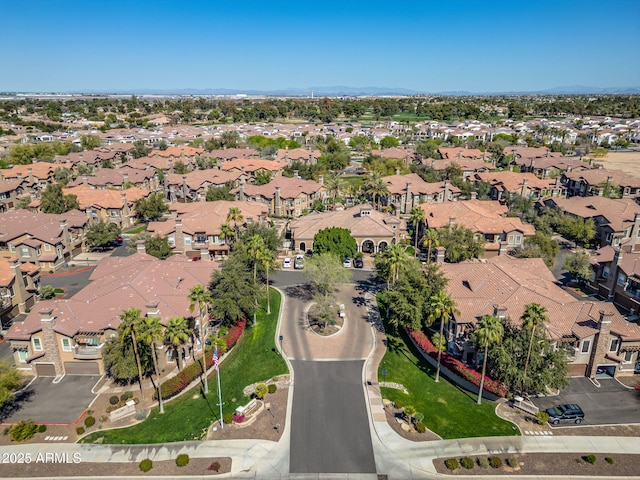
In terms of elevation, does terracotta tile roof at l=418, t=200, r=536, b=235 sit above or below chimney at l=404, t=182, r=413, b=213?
above

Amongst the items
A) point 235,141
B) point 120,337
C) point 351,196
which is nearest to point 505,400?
point 120,337

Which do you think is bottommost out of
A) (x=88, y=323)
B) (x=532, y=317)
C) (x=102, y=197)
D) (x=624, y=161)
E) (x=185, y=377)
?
(x=185, y=377)

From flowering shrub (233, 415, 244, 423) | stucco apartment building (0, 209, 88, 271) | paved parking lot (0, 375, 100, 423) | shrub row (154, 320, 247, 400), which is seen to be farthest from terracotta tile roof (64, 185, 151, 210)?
flowering shrub (233, 415, 244, 423)

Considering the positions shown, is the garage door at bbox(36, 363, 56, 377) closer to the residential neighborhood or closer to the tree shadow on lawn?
the residential neighborhood

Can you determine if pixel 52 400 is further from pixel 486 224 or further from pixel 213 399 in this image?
pixel 486 224

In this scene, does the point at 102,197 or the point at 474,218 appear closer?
the point at 474,218

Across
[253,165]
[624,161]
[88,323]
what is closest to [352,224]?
[88,323]

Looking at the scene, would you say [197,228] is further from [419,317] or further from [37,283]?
[419,317]
